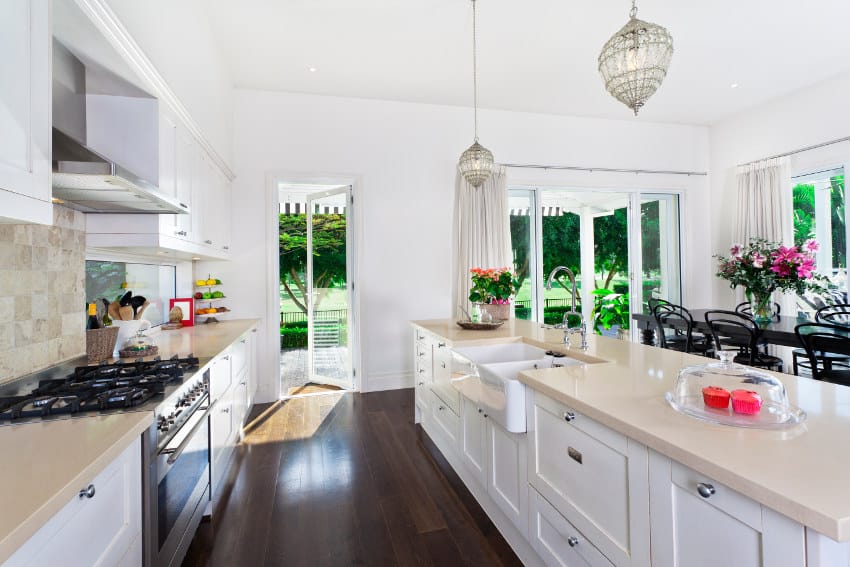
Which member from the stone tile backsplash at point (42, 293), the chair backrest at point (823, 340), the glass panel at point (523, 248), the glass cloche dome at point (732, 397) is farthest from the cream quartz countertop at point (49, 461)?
the glass panel at point (523, 248)

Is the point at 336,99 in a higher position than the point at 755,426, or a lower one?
higher

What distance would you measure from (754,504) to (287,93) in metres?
4.69

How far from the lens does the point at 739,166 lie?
513 cm

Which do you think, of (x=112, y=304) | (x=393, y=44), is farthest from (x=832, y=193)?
(x=112, y=304)

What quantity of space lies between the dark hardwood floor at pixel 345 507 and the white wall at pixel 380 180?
129 cm

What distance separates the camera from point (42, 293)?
70.2 inches

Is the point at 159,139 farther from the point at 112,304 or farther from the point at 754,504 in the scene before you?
the point at 754,504

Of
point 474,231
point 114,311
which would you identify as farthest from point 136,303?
point 474,231

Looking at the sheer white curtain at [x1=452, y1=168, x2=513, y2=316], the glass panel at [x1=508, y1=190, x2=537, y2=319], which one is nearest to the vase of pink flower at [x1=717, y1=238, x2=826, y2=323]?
the glass panel at [x1=508, y1=190, x2=537, y2=319]

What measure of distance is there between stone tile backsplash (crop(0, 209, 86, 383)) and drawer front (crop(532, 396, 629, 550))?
1966 mm

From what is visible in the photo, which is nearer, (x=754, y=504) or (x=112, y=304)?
(x=754, y=504)

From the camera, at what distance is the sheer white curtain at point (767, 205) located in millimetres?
4699

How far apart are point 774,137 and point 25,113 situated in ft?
21.0

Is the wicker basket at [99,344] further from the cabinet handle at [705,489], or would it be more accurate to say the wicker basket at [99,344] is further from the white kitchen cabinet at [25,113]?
the cabinet handle at [705,489]
